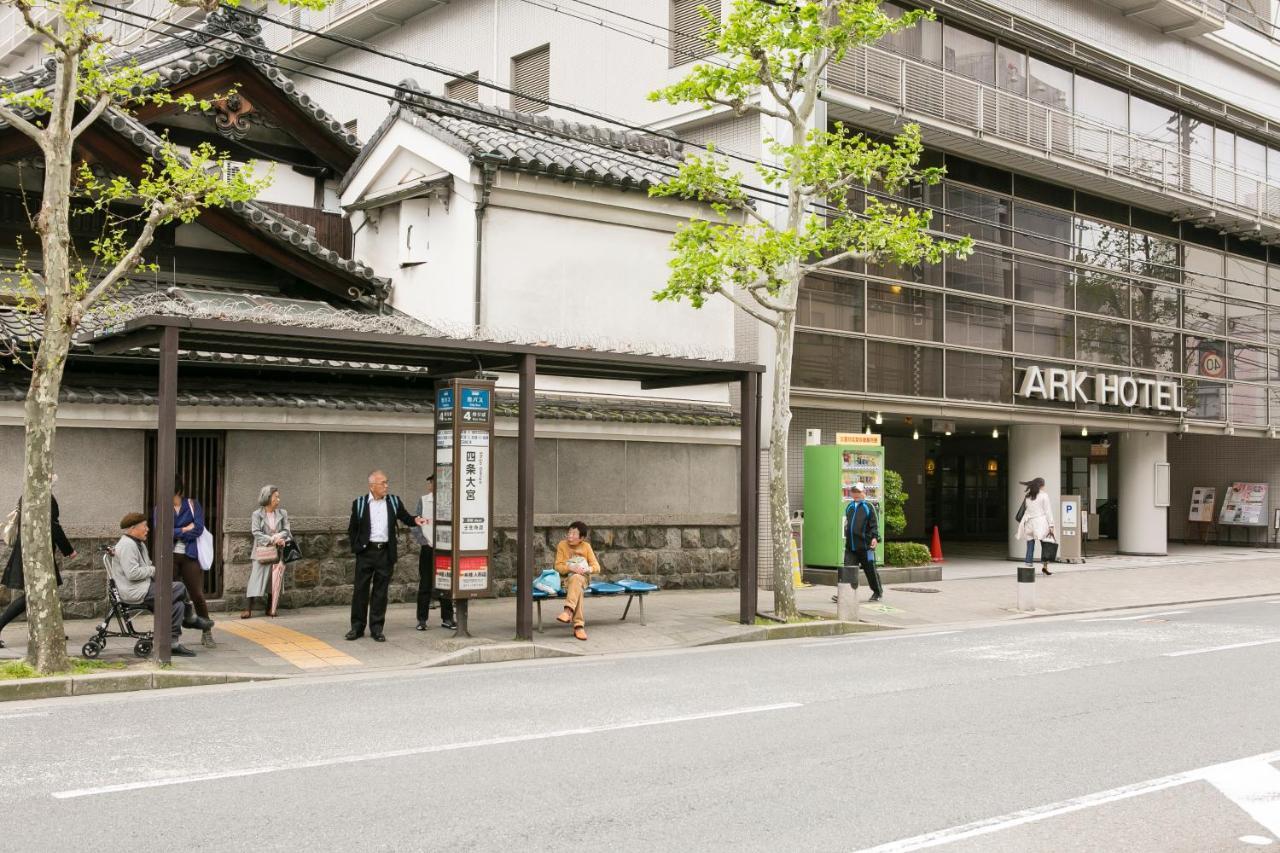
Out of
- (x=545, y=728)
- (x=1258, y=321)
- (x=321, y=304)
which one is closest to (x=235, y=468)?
(x=321, y=304)

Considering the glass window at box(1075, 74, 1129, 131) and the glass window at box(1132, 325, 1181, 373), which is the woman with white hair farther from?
the glass window at box(1132, 325, 1181, 373)

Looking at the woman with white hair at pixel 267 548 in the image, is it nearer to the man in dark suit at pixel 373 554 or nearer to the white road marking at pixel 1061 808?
the man in dark suit at pixel 373 554

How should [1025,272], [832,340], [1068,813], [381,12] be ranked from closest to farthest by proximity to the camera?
1. [1068,813]
2. [832,340]
3. [1025,272]
4. [381,12]

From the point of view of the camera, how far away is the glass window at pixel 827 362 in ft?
72.0

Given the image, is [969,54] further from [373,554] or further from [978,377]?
[373,554]

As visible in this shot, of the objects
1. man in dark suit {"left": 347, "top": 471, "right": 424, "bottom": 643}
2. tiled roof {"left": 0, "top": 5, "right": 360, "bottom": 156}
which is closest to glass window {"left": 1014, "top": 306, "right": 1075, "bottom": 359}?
tiled roof {"left": 0, "top": 5, "right": 360, "bottom": 156}

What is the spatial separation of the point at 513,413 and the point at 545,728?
31.0ft

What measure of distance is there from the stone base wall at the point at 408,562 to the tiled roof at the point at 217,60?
23.9 feet

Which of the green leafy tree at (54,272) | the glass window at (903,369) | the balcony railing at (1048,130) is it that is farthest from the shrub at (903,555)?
the green leafy tree at (54,272)

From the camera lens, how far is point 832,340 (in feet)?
73.6

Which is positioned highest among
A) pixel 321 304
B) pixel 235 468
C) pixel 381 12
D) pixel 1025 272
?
pixel 381 12

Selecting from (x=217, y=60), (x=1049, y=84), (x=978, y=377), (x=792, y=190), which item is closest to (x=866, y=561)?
(x=792, y=190)

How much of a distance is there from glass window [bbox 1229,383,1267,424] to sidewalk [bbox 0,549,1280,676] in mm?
9324

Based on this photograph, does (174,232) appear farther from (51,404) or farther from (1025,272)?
(1025,272)
